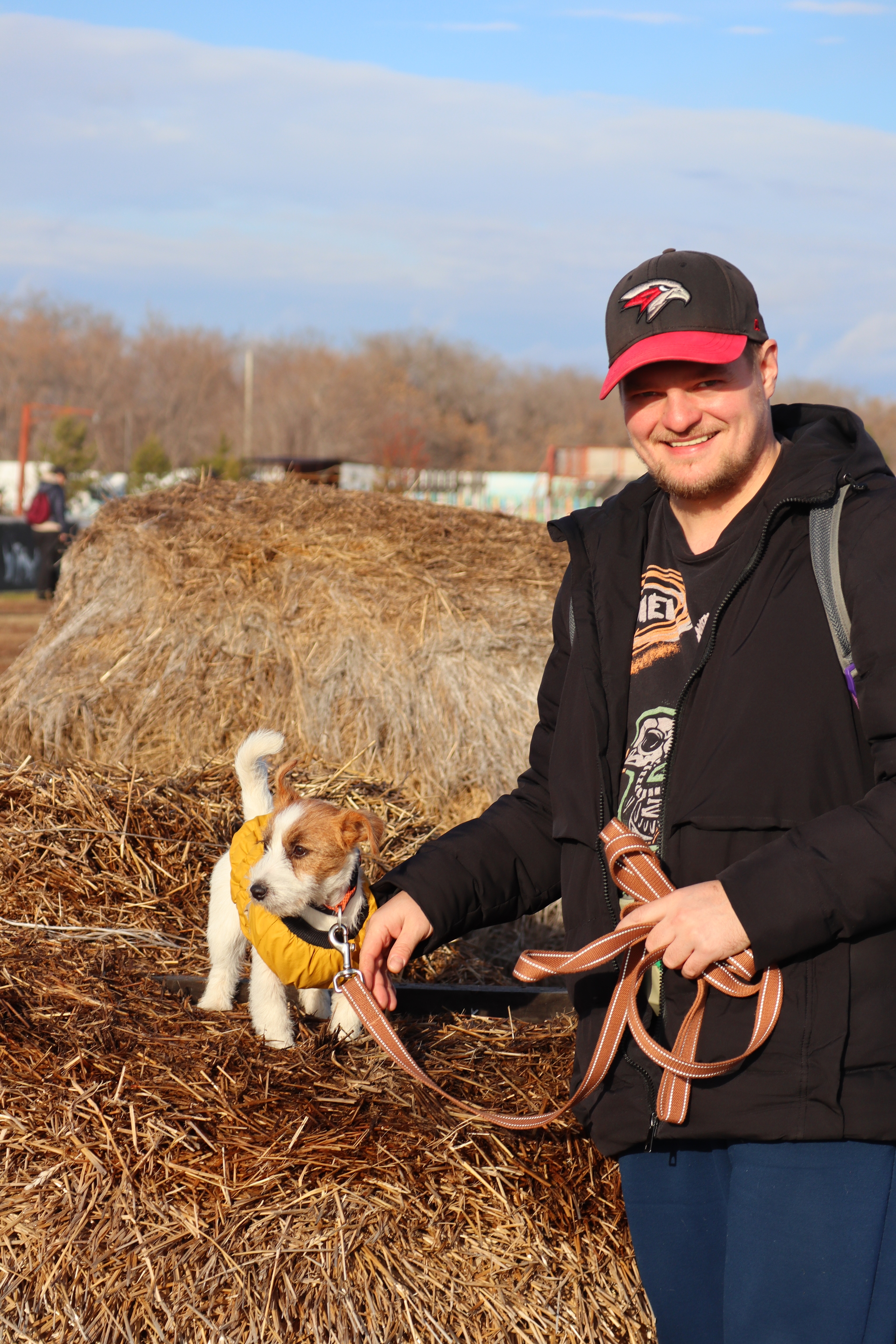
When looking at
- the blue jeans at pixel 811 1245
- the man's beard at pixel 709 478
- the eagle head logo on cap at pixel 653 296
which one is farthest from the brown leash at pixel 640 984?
the eagle head logo on cap at pixel 653 296

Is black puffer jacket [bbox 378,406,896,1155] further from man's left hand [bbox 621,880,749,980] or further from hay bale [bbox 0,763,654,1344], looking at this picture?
hay bale [bbox 0,763,654,1344]

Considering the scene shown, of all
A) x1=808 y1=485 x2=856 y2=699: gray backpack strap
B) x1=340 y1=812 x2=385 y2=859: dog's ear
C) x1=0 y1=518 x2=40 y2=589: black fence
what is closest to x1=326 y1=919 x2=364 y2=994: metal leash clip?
x1=340 y1=812 x2=385 y2=859: dog's ear

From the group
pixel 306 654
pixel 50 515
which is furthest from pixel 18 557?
pixel 306 654

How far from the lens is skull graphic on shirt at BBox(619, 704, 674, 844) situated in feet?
8.00

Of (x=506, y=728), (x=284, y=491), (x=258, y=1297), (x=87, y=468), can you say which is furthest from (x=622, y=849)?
(x=87, y=468)

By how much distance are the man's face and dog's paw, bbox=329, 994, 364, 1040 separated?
1.95 metres

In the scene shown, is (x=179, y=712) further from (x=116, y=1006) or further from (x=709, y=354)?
(x=709, y=354)

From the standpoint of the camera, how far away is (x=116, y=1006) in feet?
11.6

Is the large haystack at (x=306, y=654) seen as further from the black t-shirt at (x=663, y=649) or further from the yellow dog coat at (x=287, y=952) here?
the black t-shirt at (x=663, y=649)

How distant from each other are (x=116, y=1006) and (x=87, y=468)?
156ft

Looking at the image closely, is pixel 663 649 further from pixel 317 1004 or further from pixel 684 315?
pixel 317 1004

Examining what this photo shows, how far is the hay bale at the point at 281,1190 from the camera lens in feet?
8.45

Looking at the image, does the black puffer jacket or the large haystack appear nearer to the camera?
the black puffer jacket

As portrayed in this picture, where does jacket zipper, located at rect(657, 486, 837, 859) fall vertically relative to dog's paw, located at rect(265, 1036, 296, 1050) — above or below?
above
